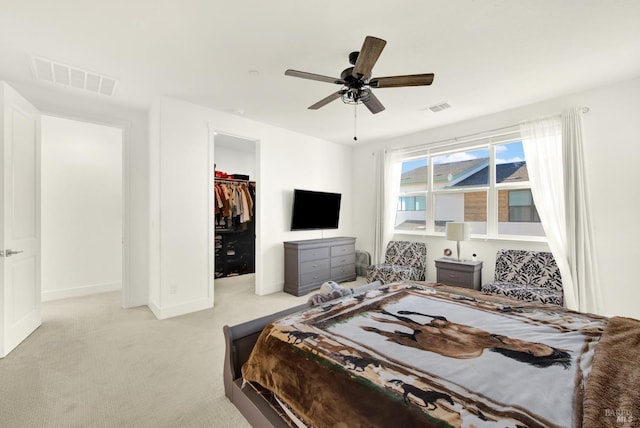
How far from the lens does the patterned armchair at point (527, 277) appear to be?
3.02m

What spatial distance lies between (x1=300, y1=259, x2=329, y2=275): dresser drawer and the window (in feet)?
5.26

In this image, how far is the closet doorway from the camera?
5.37 m

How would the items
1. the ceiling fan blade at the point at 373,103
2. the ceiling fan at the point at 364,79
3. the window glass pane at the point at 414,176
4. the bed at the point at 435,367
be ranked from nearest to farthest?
the bed at the point at 435,367, the ceiling fan at the point at 364,79, the ceiling fan blade at the point at 373,103, the window glass pane at the point at 414,176

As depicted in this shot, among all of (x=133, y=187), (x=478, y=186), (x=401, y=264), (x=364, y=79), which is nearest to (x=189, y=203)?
(x=133, y=187)

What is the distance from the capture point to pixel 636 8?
6.29 feet

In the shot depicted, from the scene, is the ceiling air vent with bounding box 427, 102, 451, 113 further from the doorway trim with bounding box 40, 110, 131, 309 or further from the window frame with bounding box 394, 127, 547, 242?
the doorway trim with bounding box 40, 110, 131, 309

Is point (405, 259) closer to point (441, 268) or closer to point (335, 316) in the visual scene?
point (441, 268)

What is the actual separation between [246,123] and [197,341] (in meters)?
3.00

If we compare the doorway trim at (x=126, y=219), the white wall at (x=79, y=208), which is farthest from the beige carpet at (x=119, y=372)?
the white wall at (x=79, y=208)

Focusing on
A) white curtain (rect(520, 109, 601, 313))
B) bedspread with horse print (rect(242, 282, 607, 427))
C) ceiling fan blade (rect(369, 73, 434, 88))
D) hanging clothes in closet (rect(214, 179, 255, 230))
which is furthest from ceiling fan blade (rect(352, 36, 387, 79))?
hanging clothes in closet (rect(214, 179, 255, 230))

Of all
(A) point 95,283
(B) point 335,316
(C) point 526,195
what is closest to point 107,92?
(A) point 95,283

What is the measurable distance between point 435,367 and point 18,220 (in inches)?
151

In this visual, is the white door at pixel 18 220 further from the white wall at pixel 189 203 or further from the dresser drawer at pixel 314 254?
the dresser drawer at pixel 314 254

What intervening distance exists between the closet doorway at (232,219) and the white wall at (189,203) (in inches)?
37.9
